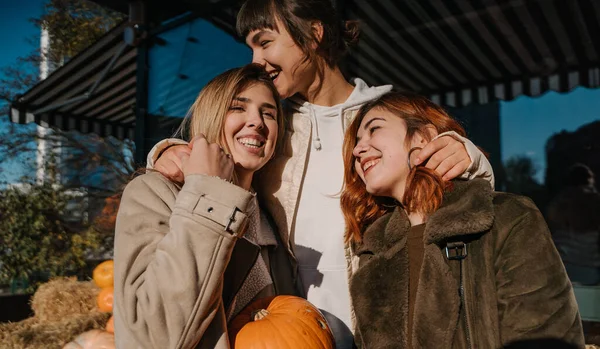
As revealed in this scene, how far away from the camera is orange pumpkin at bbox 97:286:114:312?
388 cm

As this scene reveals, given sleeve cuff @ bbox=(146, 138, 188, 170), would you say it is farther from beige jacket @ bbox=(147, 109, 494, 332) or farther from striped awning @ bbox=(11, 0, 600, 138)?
striped awning @ bbox=(11, 0, 600, 138)

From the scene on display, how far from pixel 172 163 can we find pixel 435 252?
3.33ft

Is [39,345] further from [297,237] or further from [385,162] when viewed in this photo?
[385,162]

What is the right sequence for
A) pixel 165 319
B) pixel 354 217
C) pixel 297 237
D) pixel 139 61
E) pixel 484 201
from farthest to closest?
pixel 139 61 → pixel 297 237 → pixel 354 217 → pixel 484 201 → pixel 165 319

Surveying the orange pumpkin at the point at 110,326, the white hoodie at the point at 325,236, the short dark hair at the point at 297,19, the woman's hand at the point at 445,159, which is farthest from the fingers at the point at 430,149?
the orange pumpkin at the point at 110,326

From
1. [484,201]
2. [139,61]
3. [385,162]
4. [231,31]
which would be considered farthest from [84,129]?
[484,201]

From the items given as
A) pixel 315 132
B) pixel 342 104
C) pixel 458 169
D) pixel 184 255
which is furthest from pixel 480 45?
pixel 184 255

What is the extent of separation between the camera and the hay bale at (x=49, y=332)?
11.2 ft

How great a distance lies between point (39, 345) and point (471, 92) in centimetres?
546

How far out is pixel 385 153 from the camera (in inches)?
76.1

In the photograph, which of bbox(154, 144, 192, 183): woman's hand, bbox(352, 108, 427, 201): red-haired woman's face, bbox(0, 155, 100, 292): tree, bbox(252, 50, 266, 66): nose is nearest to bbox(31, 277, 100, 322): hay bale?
bbox(0, 155, 100, 292): tree

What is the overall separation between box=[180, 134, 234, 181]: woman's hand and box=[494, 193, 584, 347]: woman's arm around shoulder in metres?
0.94

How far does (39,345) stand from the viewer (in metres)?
3.41

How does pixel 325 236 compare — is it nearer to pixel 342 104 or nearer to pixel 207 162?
pixel 342 104
